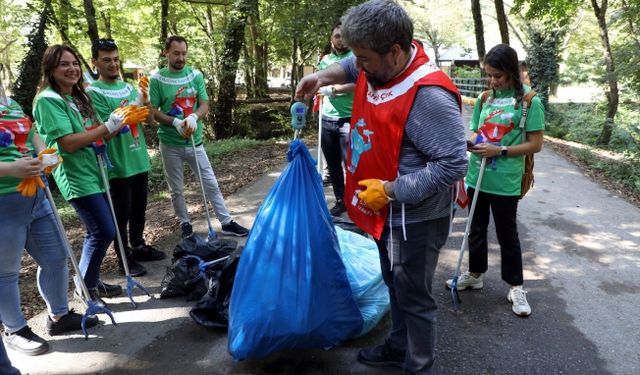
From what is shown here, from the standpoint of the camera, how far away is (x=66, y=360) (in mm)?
2518

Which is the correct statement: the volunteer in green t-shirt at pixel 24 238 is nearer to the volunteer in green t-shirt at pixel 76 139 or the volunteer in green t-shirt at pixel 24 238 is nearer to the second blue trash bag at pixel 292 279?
the volunteer in green t-shirt at pixel 76 139

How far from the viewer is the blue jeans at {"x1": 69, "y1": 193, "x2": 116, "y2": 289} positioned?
2887 mm

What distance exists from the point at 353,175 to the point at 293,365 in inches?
44.8

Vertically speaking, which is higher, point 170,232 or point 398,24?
point 398,24

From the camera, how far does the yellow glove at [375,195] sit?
180cm

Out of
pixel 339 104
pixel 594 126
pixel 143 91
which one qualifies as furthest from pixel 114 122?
pixel 594 126

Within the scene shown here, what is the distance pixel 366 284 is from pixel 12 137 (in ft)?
6.87

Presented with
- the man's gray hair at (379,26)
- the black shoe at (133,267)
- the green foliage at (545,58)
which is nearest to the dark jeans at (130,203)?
the black shoe at (133,267)

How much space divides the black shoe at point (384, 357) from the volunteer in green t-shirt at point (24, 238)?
1782mm

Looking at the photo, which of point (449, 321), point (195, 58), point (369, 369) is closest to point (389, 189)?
point (369, 369)

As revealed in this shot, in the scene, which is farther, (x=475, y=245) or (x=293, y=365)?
(x=475, y=245)

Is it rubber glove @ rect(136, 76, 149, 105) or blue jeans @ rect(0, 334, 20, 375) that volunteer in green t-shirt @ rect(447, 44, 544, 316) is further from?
blue jeans @ rect(0, 334, 20, 375)

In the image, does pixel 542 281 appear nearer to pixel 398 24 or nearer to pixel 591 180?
pixel 398 24

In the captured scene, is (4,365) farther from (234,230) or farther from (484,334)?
(484,334)
